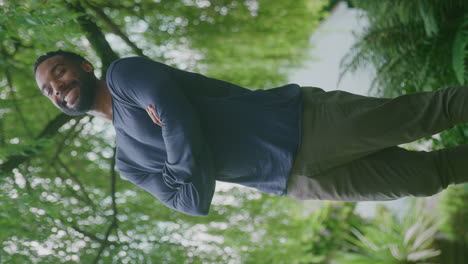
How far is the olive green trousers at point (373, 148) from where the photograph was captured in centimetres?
109

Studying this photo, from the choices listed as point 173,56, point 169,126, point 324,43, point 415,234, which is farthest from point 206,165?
point 324,43

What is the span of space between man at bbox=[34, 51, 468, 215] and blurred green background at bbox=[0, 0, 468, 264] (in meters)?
0.71

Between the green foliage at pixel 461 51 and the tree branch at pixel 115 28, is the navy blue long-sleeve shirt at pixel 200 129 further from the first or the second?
the tree branch at pixel 115 28

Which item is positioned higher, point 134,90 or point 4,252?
point 134,90

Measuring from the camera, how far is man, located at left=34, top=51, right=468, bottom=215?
1045 millimetres

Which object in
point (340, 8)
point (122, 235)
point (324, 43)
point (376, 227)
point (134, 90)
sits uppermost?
point (134, 90)

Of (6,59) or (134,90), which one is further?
(6,59)

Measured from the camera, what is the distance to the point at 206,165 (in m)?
1.04

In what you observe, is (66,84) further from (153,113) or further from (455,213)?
(455,213)

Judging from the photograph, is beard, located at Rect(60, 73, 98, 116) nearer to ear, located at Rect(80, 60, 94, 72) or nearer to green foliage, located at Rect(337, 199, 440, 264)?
ear, located at Rect(80, 60, 94, 72)

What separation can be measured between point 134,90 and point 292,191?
0.57 metres

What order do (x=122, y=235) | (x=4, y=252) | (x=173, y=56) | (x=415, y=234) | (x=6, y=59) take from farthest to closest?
(x=415, y=234)
(x=173, y=56)
(x=122, y=235)
(x=6, y=59)
(x=4, y=252)

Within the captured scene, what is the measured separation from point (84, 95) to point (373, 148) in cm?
86

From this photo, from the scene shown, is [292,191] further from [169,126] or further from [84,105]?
[84,105]
